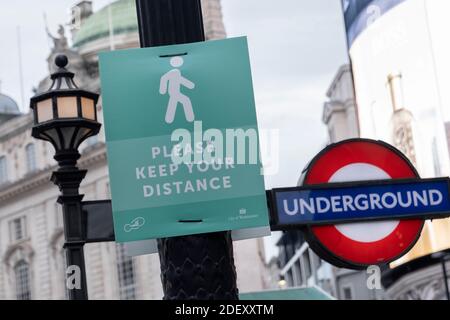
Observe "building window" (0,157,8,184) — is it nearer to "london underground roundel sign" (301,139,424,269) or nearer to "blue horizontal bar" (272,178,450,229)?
"london underground roundel sign" (301,139,424,269)

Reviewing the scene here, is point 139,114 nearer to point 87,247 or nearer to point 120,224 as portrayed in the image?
point 120,224

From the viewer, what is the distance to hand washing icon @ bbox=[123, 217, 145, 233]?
6004 millimetres

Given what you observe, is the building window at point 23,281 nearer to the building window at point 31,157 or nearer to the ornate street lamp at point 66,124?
the building window at point 31,157

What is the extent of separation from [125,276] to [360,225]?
69469 mm

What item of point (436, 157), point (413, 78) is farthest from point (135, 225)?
point (413, 78)

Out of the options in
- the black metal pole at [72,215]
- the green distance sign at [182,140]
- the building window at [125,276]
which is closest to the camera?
the green distance sign at [182,140]

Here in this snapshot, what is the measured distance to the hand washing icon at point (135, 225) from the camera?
19.7 feet

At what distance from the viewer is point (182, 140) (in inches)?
239

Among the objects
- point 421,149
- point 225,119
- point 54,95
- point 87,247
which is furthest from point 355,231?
point 87,247

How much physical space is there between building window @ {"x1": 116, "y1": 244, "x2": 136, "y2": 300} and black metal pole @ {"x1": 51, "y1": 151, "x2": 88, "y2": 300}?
206ft

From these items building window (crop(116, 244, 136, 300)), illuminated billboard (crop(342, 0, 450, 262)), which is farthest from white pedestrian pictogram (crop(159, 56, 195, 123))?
building window (crop(116, 244, 136, 300))

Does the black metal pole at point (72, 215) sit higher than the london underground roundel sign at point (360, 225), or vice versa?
the black metal pole at point (72, 215)

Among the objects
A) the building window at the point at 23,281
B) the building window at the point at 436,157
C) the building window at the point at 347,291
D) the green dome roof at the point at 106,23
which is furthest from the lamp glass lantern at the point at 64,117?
the building window at the point at 347,291

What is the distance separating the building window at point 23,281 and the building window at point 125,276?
27.0 ft
